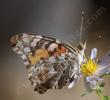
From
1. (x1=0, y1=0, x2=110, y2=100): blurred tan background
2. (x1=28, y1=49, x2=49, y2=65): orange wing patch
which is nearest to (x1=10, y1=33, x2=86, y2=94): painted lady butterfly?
(x1=28, y1=49, x2=49, y2=65): orange wing patch

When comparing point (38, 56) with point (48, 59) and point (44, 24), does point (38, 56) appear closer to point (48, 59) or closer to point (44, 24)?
point (48, 59)

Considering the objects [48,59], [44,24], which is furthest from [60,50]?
[44,24]

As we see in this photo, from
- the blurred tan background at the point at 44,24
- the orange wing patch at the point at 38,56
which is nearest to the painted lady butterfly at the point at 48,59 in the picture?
the orange wing patch at the point at 38,56

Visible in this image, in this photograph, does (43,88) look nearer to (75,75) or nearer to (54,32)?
(75,75)

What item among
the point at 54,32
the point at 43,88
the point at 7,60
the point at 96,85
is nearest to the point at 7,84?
the point at 7,60

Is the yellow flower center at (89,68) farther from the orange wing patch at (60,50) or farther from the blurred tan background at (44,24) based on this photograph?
the blurred tan background at (44,24)

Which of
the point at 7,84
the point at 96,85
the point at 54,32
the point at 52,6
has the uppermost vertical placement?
the point at 52,6

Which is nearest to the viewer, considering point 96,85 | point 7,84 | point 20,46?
point 96,85
